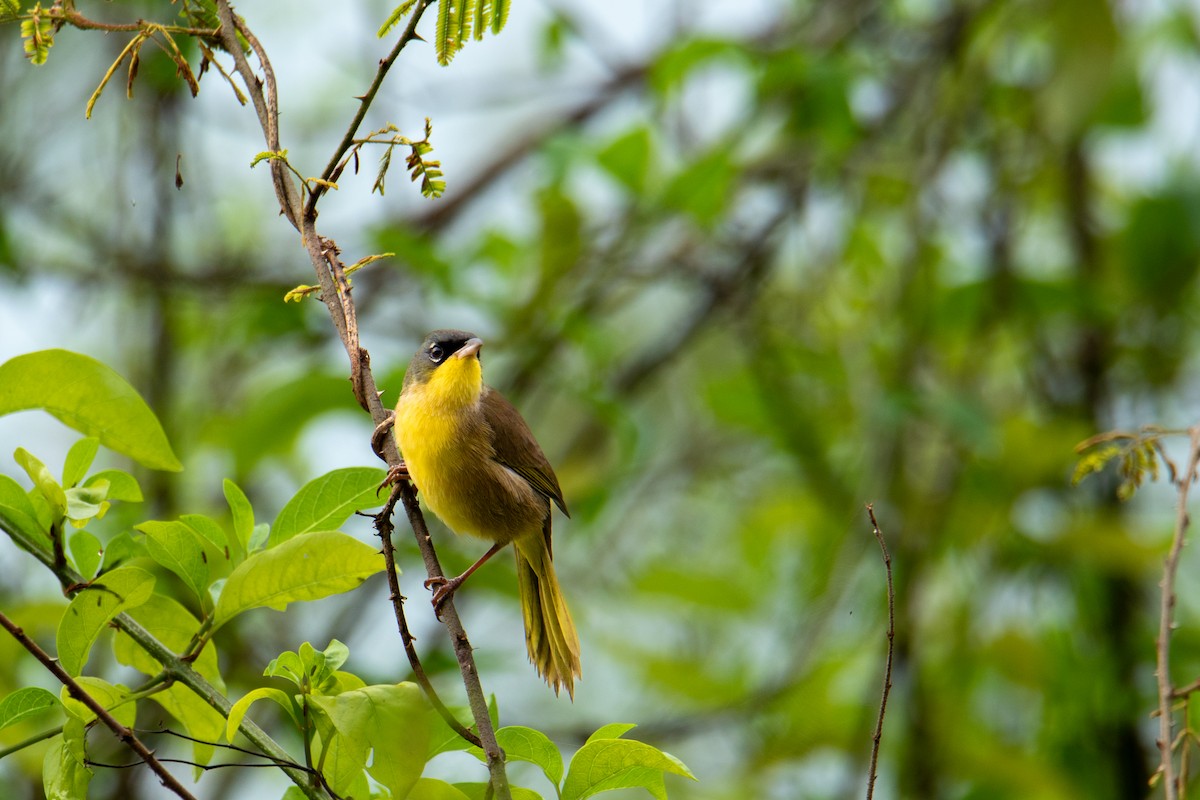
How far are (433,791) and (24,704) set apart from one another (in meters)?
0.65

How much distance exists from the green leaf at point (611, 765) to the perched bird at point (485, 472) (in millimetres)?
1962

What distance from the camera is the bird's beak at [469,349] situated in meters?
4.16

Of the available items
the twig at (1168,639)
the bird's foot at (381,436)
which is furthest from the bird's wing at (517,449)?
the twig at (1168,639)

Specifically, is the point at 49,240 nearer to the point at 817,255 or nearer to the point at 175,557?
the point at 817,255

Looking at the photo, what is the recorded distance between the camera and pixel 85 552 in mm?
2027

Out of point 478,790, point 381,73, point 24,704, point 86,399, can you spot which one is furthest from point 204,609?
point 381,73

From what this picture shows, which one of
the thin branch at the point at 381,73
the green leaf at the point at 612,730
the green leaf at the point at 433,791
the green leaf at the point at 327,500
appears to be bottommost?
the green leaf at the point at 433,791

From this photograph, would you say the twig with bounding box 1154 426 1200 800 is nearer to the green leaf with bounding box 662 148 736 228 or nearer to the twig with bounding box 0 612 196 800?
the twig with bounding box 0 612 196 800

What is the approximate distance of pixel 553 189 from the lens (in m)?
4.95

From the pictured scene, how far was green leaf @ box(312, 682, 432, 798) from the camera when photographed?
180 centimetres

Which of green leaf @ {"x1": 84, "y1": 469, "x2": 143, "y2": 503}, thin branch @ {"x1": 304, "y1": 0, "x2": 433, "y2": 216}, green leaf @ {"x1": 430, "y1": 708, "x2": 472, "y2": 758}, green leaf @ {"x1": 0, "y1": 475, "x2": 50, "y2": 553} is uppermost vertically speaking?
thin branch @ {"x1": 304, "y1": 0, "x2": 433, "y2": 216}

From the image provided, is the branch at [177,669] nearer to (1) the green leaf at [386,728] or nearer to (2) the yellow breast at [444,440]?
(1) the green leaf at [386,728]

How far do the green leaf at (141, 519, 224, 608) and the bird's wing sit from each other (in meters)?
2.35

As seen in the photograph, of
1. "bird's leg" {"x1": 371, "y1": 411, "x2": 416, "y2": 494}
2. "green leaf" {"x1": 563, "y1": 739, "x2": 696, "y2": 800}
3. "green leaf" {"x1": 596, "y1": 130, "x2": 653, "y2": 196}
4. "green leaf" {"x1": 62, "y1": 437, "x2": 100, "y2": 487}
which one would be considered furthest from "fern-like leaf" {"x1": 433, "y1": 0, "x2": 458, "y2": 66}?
"green leaf" {"x1": 596, "y1": 130, "x2": 653, "y2": 196}
